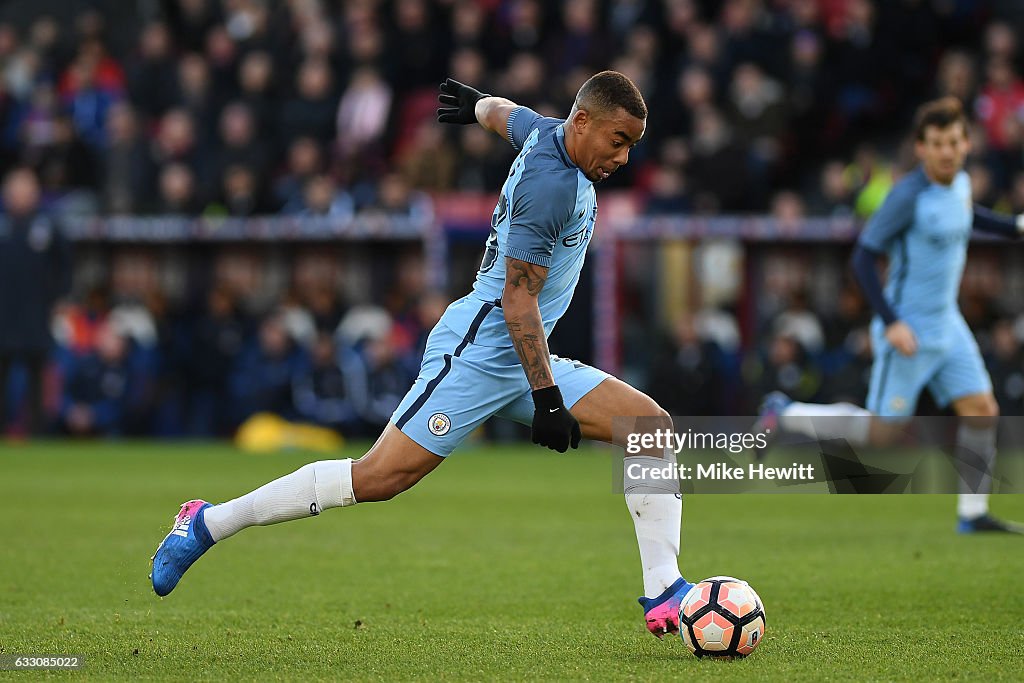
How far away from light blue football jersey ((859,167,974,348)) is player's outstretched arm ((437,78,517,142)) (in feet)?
10.5

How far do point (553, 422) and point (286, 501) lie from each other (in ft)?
3.84

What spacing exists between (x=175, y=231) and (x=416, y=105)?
133 inches

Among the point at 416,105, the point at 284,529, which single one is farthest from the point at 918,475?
the point at 416,105

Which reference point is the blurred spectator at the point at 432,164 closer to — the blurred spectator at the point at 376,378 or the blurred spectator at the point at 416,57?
the blurred spectator at the point at 376,378

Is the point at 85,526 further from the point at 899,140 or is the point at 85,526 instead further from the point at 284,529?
the point at 899,140

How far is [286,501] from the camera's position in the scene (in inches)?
246

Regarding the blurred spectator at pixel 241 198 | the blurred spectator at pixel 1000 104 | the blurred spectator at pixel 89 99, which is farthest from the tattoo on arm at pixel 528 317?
the blurred spectator at pixel 89 99

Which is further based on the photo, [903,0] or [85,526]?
[903,0]

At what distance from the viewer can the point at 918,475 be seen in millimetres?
12625

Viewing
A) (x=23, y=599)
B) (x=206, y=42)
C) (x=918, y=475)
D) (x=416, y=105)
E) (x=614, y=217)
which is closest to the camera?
(x=23, y=599)

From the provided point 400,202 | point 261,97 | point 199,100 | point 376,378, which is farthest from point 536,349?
point 199,100

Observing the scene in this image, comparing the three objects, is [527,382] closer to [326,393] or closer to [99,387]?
[326,393]

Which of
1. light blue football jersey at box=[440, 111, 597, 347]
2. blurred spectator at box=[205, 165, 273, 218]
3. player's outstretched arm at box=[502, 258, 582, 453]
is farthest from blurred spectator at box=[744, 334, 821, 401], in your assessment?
player's outstretched arm at box=[502, 258, 582, 453]

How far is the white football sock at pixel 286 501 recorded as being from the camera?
621cm
